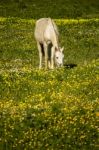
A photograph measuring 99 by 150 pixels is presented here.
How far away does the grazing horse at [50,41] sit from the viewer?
27.3 metres

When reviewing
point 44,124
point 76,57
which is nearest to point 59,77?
point 44,124

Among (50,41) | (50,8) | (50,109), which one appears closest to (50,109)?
(50,109)

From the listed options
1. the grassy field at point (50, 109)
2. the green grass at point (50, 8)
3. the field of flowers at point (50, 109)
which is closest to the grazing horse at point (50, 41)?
the grassy field at point (50, 109)

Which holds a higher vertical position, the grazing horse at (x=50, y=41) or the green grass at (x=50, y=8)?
the grazing horse at (x=50, y=41)

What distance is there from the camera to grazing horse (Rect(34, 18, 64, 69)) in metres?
27.3

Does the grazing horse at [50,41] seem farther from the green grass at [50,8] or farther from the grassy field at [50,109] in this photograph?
the green grass at [50,8]

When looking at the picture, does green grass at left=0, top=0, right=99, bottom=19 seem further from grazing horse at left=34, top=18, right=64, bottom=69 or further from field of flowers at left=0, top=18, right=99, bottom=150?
field of flowers at left=0, top=18, right=99, bottom=150

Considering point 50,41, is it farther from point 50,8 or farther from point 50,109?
point 50,8

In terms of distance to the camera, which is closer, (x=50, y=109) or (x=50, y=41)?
(x=50, y=109)

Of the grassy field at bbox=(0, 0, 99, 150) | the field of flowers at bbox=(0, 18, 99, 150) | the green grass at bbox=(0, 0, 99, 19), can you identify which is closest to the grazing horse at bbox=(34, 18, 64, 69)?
the grassy field at bbox=(0, 0, 99, 150)

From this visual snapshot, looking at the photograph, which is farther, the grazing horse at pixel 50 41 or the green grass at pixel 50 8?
the green grass at pixel 50 8

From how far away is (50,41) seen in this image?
2853cm

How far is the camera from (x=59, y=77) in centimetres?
2322

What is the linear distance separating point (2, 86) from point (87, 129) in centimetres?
703
